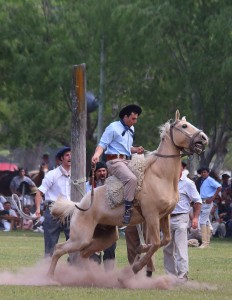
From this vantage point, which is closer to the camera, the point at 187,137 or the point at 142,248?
the point at 187,137

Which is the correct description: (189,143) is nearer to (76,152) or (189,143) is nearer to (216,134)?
(76,152)

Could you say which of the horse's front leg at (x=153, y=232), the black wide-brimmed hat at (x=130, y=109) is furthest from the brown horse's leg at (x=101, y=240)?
the black wide-brimmed hat at (x=130, y=109)

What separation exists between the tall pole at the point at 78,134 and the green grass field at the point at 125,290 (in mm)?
1185

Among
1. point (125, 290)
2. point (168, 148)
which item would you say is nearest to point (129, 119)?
point (168, 148)

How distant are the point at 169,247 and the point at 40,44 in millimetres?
24748

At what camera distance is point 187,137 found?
1433 cm

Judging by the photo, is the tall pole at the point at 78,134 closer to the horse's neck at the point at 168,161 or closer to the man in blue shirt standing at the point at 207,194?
the horse's neck at the point at 168,161

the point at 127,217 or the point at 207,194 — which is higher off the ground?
Answer: the point at 127,217

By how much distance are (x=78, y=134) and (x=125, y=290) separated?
3.20 metres

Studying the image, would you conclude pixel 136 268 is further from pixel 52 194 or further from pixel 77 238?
pixel 52 194

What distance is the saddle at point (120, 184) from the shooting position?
46.8 ft

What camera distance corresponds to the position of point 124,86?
37969mm

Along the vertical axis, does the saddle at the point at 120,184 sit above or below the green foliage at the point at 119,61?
below

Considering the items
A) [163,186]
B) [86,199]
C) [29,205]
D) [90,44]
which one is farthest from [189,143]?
[90,44]
